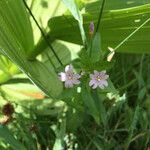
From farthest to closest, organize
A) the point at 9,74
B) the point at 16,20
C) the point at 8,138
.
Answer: the point at 9,74, the point at 16,20, the point at 8,138

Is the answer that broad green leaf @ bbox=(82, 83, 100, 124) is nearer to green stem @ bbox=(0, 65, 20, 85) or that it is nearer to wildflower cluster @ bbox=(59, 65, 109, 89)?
wildflower cluster @ bbox=(59, 65, 109, 89)

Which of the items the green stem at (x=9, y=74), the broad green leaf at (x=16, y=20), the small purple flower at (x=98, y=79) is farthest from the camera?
the green stem at (x=9, y=74)

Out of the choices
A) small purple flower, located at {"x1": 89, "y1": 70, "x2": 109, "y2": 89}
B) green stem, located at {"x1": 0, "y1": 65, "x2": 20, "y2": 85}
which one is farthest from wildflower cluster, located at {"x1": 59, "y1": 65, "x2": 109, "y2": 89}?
green stem, located at {"x1": 0, "y1": 65, "x2": 20, "y2": 85}

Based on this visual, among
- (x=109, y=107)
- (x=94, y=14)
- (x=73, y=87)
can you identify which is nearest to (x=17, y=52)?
(x=73, y=87)

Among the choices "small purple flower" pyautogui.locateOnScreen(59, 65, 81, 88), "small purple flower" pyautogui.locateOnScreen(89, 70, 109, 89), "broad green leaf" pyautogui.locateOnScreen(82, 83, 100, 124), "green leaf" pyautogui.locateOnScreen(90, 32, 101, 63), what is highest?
"green leaf" pyautogui.locateOnScreen(90, 32, 101, 63)

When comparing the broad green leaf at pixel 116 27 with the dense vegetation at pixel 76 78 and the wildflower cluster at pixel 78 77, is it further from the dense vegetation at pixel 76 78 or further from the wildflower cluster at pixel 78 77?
the wildflower cluster at pixel 78 77

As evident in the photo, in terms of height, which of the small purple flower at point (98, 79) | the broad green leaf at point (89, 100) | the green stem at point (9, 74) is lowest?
the green stem at point (9, 74)

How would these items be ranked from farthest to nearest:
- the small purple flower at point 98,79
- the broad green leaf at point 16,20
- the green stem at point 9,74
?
the green stem at point 9,74 < the broad green leaf at point 16,20 < the small purple flower at point 98,79

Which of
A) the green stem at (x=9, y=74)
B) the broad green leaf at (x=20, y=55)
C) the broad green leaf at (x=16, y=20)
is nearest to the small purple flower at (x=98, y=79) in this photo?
the broad green leaf at (x=20, y=55)

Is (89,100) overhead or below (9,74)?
overhead

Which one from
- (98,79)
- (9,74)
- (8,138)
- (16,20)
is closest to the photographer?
(98,79)

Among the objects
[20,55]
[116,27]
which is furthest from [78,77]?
[116,27]

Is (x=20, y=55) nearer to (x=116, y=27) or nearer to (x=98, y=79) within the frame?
(x=98, y=79)

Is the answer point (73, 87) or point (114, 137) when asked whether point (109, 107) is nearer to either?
point (114, 137)
